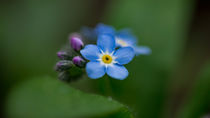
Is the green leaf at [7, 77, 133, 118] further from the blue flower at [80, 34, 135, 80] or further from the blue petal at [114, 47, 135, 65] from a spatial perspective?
the blue petal at [114, 47, 135, 65]

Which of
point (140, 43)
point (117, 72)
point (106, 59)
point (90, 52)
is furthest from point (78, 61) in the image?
point (140, 43)

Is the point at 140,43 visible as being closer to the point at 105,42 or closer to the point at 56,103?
the point at 105,42

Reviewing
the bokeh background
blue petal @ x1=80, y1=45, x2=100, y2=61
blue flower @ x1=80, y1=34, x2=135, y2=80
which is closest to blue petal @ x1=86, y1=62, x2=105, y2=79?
blue flower @ x1=80, y1=34, x2=135, y2=80

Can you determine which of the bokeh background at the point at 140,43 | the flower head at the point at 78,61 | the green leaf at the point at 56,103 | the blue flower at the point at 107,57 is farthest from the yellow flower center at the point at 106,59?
the bokeh background at the point at 140,43

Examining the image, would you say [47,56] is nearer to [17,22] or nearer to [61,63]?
[17,22]

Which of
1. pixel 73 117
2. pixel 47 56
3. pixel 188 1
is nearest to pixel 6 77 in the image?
pixel 47 56

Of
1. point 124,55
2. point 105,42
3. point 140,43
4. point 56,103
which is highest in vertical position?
point 105,42
